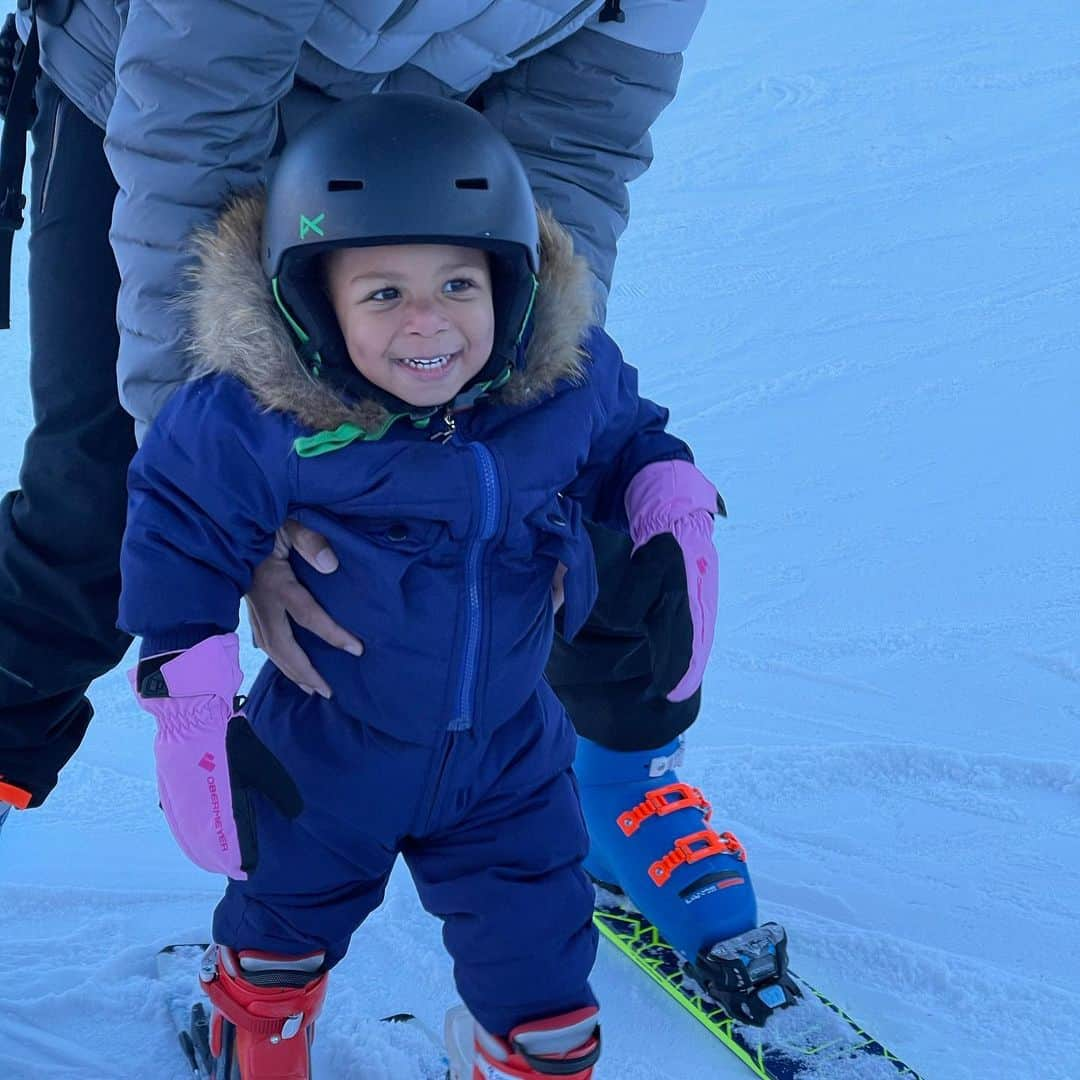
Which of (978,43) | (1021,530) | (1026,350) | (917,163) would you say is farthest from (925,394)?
(978,43)

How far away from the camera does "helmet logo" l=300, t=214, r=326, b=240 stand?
1.55m

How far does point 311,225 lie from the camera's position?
1552mm

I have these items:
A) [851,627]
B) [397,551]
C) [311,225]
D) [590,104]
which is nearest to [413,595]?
[397,551]

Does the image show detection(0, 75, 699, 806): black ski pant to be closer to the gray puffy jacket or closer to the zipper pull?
the gray puffy jacket

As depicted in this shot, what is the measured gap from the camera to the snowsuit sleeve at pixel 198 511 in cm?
153

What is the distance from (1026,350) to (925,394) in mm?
452

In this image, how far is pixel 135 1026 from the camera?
210 centimetres

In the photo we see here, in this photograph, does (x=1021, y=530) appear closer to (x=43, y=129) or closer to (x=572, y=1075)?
(x=572, y=1075)

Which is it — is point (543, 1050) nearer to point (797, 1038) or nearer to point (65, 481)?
point (797, 1038)

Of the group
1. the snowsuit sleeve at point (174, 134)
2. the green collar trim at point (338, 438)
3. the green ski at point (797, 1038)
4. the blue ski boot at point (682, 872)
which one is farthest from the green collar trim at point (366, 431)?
the green ski at point (797, 1038)

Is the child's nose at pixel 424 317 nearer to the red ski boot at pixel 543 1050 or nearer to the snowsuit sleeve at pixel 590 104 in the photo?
the snowsuit sleeve at pixel 590 104

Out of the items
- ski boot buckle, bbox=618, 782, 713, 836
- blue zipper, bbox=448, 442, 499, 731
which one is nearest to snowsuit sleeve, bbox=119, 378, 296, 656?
blue zipper, bbox=448, 442, 499, 731

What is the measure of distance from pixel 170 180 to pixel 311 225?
0.22m

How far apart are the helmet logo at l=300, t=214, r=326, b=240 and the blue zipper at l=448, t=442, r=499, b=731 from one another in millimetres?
296
